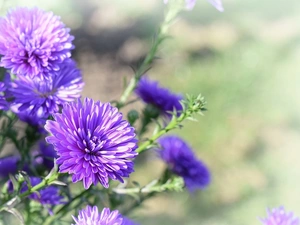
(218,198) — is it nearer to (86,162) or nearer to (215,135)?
(215,135)

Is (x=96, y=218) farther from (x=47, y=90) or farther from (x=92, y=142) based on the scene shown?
(x=47, y=90)

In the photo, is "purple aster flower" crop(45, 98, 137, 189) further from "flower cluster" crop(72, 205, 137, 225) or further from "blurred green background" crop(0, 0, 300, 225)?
"blurred green background" crop(0, 0, 300, 225)

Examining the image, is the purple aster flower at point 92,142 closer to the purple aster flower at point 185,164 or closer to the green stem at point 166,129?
the green stem at point 166,129

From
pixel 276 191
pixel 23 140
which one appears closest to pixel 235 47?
pixel 276 191

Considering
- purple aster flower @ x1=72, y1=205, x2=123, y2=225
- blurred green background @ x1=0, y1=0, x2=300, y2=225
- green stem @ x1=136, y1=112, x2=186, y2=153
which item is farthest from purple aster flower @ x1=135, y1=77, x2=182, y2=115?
blurred green background @ x1=0, y1=0, x2=300, y2=225

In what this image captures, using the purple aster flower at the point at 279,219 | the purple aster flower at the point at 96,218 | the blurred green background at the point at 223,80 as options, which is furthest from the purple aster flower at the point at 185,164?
the blurred green background at the point at 223,80
